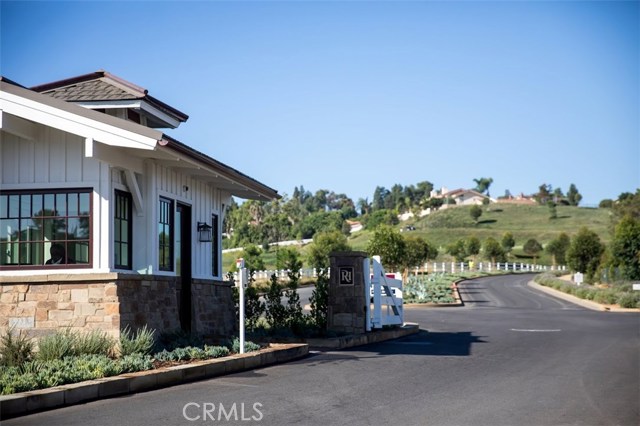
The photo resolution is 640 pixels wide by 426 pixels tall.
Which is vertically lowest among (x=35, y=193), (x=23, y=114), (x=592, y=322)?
(x=592, y=322)

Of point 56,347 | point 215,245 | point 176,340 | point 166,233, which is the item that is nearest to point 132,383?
point 56,347

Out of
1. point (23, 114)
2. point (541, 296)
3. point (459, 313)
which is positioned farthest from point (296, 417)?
point (541, 296)

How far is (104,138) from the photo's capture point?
44.7ft

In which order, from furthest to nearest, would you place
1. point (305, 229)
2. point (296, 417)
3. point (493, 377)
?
point (305, 229) → point (493, 377) → point (296, 417)

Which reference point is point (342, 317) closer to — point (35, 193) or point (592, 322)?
point (35, 193)

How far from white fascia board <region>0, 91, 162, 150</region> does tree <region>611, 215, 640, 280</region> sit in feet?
143

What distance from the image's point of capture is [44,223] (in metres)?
14.6

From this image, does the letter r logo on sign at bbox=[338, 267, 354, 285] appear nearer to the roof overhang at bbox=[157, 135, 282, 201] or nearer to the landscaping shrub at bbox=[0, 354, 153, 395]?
the roof overhang at bbox=[157, 135, 282, 201]

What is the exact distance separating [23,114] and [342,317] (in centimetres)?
974

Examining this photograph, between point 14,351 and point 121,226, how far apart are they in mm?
3363

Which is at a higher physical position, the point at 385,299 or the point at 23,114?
the point at 23,114

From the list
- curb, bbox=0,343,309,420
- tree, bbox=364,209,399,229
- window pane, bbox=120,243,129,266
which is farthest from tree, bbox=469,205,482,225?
window pane, bbox=120,243,129,266

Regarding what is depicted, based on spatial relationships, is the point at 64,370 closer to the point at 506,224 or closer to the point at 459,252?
the point at 459,252

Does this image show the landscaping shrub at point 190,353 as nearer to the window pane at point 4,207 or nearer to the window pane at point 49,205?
the window pane at point 49,205
